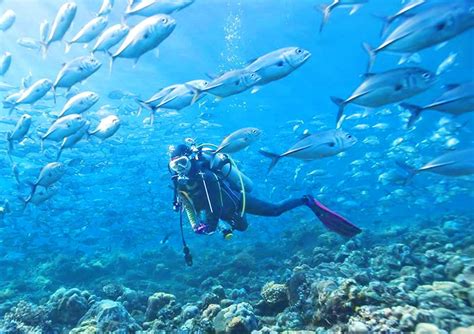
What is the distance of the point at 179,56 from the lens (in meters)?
34.6

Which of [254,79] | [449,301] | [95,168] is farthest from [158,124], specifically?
[449,301]

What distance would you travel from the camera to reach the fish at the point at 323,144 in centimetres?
526

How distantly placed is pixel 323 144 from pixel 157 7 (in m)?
3.25

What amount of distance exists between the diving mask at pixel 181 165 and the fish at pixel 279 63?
5.64 feet

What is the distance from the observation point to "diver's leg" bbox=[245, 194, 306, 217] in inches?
296

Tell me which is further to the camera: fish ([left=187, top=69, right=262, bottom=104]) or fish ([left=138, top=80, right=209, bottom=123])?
fish ([left=138, top=80, right=209, bottom=123])

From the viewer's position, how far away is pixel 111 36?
655 centimetres

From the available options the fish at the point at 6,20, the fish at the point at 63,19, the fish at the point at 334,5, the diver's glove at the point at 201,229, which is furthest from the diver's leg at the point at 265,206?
the fish at the point at 6,20

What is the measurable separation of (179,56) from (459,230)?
29085mm

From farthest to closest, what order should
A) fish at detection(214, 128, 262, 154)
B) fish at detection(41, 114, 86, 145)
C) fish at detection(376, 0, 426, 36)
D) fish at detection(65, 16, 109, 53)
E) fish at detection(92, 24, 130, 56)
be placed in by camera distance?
fish at detection(65, 16, 109, 53)
fish at detection(41, 114, 86, 145)
fish at detection(92, 24, 130, 56)
fish at detection(214, 128, 262, 154)
fish at detection(376, 0, 426, 36)

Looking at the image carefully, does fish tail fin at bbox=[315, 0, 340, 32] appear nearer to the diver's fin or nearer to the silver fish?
the diver's fin

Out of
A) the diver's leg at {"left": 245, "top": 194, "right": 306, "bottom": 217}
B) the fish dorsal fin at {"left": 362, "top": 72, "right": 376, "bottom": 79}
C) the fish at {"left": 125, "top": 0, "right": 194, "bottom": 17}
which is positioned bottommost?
the diver's leg at {"left": 245, "top": 194, "right": 306, "bottom": 217}

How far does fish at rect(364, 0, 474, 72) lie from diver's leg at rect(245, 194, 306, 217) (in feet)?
13.4

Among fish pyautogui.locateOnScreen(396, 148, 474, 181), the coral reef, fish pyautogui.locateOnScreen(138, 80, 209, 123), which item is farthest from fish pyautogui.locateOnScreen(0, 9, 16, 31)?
fish pyautogui.locateOnScreen(396, 148, 474, 181)
